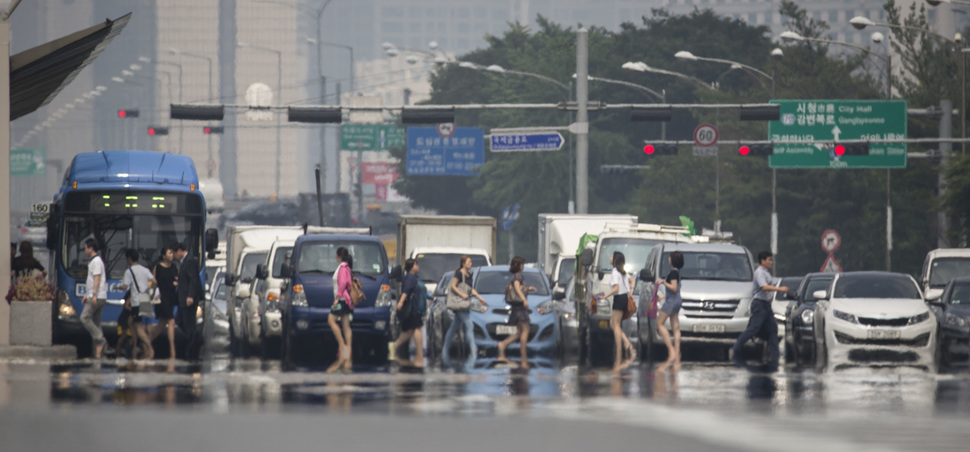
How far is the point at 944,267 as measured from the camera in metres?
28.6

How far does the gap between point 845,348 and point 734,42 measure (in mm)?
55053

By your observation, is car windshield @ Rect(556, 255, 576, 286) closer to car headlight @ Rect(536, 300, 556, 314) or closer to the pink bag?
car headlight @ Rect(536, 300, 556, 314)

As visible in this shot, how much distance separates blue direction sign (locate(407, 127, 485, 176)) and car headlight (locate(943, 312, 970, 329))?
40854 mm

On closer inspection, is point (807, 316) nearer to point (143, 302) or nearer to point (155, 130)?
point (143, 302)

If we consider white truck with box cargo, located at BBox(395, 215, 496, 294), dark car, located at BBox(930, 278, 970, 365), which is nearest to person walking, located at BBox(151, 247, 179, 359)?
white truck with box cargo, located at BBox(395, 215, 496, 294)

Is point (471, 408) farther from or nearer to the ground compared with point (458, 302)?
nearer to the ground

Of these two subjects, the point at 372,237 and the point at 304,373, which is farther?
the point at 372,237

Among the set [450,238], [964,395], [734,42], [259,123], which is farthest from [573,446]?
[259,123]

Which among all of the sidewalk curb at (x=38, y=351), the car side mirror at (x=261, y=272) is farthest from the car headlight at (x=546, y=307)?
the sidewalk curb at (x=38, y=351)

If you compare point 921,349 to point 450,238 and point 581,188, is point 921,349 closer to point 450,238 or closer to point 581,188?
point 450,238

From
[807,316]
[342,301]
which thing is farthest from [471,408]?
[807,316]

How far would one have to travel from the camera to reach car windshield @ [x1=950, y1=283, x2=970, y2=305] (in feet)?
81.3

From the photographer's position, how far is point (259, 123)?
191625mm

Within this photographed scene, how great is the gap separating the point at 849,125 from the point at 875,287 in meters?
20.8
